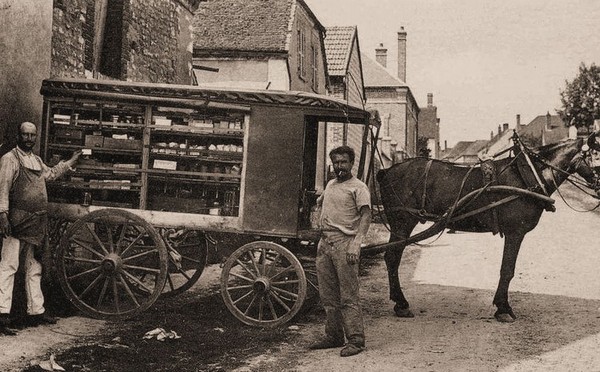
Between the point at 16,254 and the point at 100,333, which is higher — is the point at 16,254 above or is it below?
above

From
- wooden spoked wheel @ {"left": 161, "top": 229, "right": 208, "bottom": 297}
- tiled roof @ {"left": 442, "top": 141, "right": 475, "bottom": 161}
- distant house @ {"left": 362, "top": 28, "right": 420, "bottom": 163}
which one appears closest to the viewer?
wooden spoked wheel @ {"left": 161, "top": 229, "right": 208, "bottom": 297}

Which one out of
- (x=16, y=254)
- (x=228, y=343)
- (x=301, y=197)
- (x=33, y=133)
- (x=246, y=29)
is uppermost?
(x=246, y=29)

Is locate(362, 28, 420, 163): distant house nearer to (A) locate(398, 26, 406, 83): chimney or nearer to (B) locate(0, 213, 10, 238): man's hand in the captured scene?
(A) locate(398, 26, 406, 83): chimney

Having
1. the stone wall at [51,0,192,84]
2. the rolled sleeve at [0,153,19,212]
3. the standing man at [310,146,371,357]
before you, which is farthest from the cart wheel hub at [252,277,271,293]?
the stone wall at [51,0,192,84]

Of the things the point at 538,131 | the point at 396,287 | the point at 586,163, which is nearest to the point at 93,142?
the point at 396,287

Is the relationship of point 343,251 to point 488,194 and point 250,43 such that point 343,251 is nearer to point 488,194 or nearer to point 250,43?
point 488,194

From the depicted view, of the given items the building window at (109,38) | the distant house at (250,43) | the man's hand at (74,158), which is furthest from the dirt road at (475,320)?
the distant house at (250,43)

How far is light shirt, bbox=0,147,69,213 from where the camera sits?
682cm

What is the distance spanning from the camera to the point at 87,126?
7863 mm

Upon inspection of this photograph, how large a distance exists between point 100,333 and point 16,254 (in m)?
1.19

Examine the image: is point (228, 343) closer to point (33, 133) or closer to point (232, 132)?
point (232, 132)

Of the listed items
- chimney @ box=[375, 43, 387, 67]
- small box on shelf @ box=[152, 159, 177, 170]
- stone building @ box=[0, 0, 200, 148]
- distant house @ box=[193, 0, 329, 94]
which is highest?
chimney @ box=[375, 43, 387, 67]

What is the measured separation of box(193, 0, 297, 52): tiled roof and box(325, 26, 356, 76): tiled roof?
710cm

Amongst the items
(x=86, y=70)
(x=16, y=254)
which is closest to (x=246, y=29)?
(x=86, y=70)
